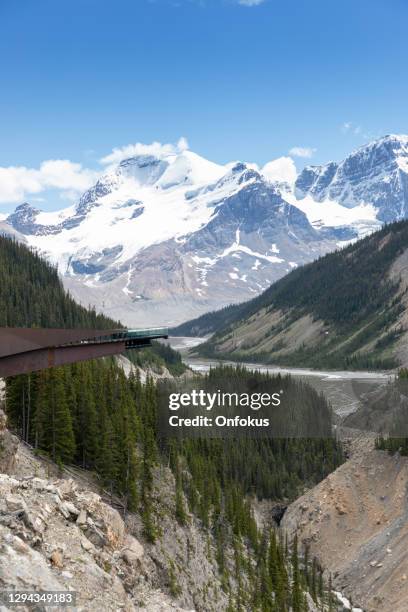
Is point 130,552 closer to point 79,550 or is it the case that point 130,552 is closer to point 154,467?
point 79,550

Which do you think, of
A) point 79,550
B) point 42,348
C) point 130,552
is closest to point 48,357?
point 42,348

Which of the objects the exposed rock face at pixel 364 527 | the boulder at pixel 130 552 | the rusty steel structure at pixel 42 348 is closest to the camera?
the rusty steel structure at pixel 42 348

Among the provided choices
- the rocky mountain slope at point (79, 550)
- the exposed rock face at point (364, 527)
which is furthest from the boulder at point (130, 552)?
the exposed rock face at point (364, 527)

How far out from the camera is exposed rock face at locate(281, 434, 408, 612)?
7000cm

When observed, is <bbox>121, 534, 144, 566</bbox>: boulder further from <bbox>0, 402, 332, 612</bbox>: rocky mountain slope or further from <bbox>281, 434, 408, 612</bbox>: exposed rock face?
<bbox>281, 434, 408, 612</bbox>: exposed rock face

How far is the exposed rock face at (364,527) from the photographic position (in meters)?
70.0

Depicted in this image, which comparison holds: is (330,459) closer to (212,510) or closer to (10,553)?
(212,510)

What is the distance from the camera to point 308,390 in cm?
14000

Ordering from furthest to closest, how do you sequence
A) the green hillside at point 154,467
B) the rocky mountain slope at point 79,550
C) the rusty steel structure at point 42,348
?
the green hillside at point 154,467, the rusty steel structure at point 42,348, the rocky mountain slope at point 79,550

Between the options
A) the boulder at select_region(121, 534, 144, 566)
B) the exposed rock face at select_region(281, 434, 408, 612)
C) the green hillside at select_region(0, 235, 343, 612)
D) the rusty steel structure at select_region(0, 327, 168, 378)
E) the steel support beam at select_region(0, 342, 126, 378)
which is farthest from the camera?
the exposed rock face at select_region(281, 434, 408, 612)

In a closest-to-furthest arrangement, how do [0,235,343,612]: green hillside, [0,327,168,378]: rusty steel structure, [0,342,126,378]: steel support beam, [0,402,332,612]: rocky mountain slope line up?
[0,402,332,612]: rocky mountain slope → [0,327,168,378]: rusty steel structure → [0,342,126,378]: steel support beam → [0,235,343,612]: green hillside

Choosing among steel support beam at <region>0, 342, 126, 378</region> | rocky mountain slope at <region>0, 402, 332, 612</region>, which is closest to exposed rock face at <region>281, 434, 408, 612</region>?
rocky mountain slope at <region>0, 402, 332, 612</region>

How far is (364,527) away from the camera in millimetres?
84438

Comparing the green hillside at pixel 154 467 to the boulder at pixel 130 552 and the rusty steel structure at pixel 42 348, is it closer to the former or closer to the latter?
the boulder at pixel 130 552
